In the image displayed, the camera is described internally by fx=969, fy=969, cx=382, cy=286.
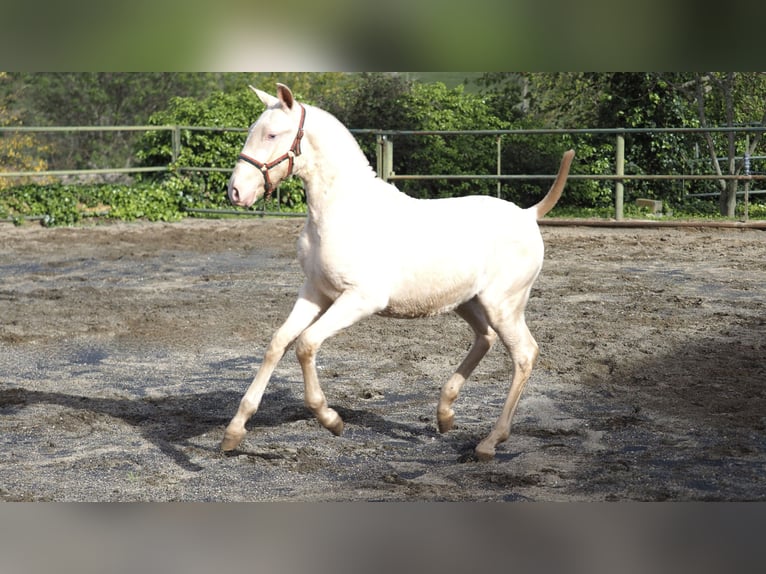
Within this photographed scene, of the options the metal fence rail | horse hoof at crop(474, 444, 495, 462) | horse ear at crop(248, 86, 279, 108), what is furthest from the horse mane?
the metal fence rail

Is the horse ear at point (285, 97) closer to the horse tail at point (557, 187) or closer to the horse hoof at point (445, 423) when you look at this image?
the horse tail at point (557, 187)

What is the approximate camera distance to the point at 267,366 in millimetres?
4055

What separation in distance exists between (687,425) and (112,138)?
2193 cm

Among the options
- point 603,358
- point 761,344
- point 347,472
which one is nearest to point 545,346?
point 603,358

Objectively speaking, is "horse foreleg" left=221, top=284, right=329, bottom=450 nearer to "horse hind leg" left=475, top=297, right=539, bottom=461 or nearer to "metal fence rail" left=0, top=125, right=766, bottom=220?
"horse hind leg" left=475, top=297, right=539, bottom=461

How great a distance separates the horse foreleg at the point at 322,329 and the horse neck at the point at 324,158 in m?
0.42

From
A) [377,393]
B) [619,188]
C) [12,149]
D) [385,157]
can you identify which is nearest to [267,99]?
[377,393]

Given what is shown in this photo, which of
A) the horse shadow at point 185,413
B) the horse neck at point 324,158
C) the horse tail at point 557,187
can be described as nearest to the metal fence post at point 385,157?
the horse shadow at point 185,413

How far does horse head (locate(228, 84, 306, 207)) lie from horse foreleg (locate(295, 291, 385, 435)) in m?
0.56

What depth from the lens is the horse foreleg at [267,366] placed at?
4.04 meters

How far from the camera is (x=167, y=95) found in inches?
985

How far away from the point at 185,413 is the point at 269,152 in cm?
195

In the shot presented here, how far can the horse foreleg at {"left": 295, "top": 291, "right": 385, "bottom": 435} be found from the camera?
156 inches
